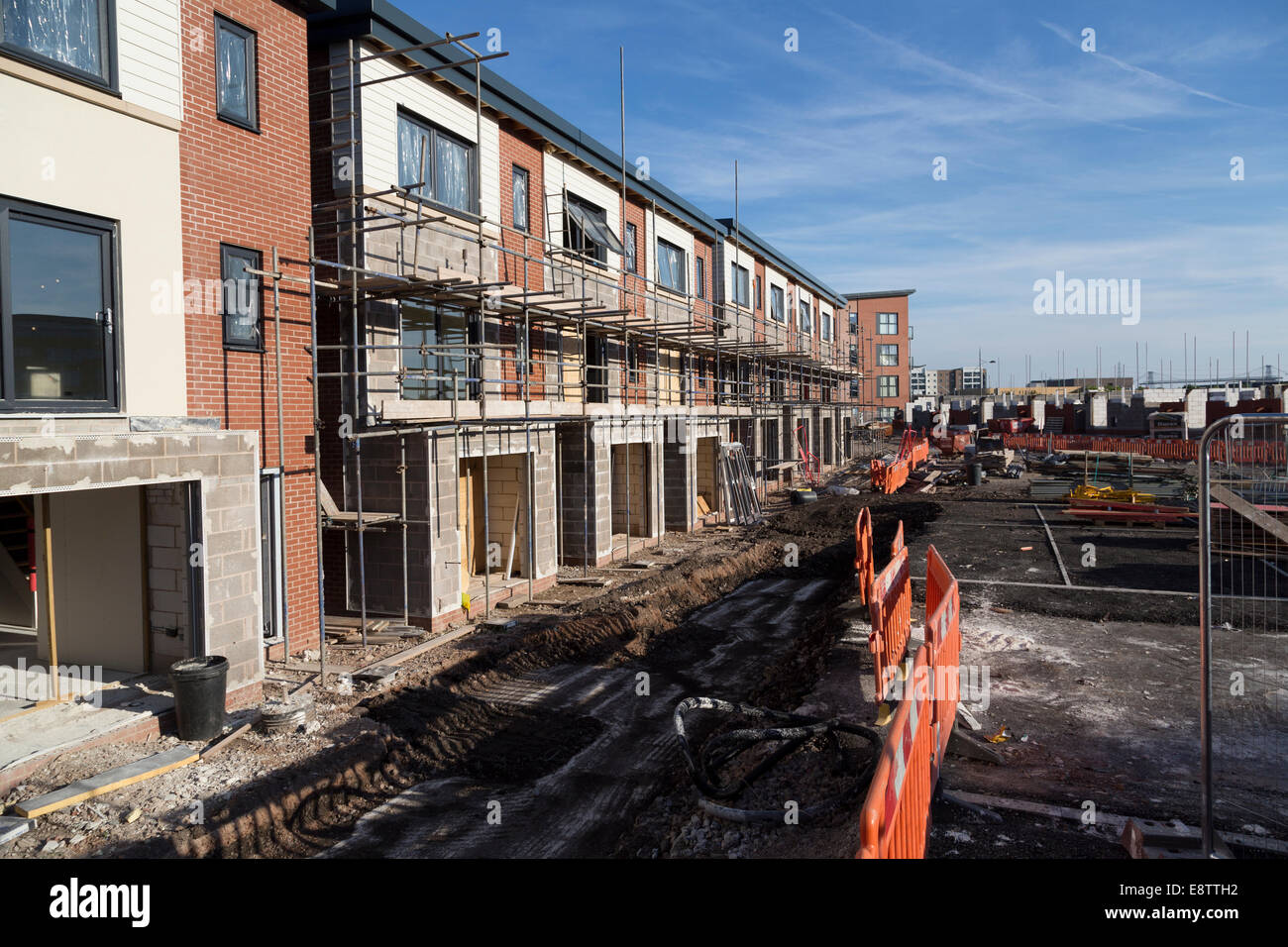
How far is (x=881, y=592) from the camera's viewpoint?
8.41m

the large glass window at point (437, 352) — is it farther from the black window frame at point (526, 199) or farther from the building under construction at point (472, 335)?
the black window frame at point (526, 199)

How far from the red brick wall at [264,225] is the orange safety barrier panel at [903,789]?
9080mm

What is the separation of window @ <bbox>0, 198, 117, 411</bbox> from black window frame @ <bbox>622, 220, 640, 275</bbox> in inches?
563

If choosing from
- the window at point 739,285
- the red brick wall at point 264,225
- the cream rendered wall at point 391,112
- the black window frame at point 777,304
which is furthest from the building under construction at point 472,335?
the black window frame at point 777,304

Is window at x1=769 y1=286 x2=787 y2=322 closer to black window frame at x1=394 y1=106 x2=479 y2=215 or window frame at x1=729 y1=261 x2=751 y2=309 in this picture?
window frame at x1=729 y1=261 x2=751 y2=309

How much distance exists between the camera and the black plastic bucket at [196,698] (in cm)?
853

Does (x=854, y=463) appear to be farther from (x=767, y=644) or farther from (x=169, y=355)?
(x=169, y=355)

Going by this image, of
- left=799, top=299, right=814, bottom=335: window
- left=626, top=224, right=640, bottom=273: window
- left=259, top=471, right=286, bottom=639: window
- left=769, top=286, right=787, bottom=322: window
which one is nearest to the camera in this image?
left=259, top=471, right=286, bottom=639: window

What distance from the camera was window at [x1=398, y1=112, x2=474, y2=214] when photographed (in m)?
13.5

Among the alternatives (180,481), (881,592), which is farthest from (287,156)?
(881,592)

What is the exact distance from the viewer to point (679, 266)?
84.6ft

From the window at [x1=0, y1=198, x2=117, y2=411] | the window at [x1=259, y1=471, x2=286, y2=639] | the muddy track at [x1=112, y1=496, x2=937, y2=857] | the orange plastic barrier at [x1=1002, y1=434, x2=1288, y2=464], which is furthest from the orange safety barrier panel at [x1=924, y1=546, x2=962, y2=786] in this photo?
the window at [x1=259, y1=471, x2=286, y2=639]

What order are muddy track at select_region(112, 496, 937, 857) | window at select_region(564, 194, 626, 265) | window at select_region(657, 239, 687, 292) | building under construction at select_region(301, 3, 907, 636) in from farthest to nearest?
window at select_region(657, 239, 687, 292) < window at select_region(564, 194, 626, 265) < building under construction at select_region(301, 3, 907, 636) < muddy track at select_region(112, 496, 937, 857)

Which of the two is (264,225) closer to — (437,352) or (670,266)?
(437,352)
